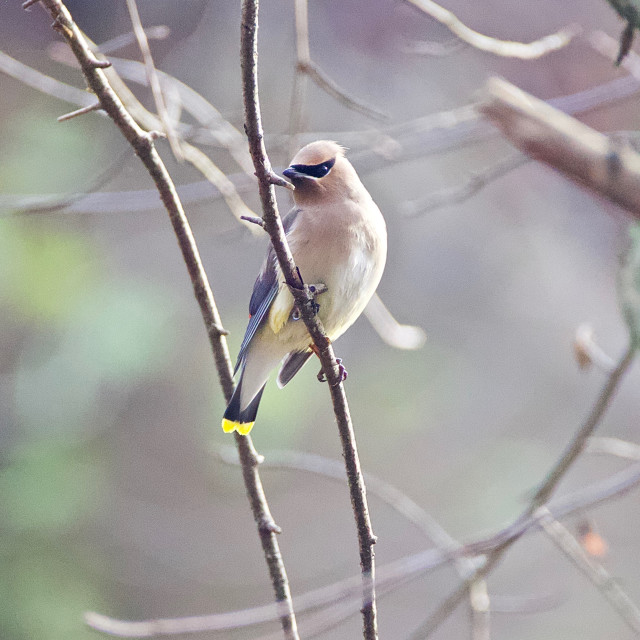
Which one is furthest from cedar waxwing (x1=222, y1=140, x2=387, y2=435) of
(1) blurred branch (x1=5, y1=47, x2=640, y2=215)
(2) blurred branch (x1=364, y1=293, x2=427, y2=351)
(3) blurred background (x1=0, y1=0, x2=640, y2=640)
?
(3) blurred background (x1=0, y1=0, x2=640, y2=640)

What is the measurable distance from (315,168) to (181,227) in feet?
1.90

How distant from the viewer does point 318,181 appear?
1813mm

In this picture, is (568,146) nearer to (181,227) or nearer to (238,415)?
(181,227)

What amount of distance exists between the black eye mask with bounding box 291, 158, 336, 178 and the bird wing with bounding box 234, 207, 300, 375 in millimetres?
100

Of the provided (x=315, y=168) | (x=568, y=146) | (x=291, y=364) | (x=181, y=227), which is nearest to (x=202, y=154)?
(x=315, y=168)

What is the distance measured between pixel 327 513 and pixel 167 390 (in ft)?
4.26

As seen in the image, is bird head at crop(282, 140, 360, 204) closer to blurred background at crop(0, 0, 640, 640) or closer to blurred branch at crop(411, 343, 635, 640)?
blurred branch at crop(411, 343, 635, 640)

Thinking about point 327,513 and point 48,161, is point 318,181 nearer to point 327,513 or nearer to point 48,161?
point 48,161

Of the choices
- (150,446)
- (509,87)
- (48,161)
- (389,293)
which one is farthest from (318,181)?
(150,446)

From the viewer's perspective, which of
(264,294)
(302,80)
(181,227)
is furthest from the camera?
(302,80)

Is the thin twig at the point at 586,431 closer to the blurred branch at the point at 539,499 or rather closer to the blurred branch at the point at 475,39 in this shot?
the blurred branch at the point at 539,499

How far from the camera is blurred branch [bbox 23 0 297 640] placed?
1147mm

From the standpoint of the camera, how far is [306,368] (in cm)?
479

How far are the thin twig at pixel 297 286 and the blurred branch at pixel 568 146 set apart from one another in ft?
1.35
